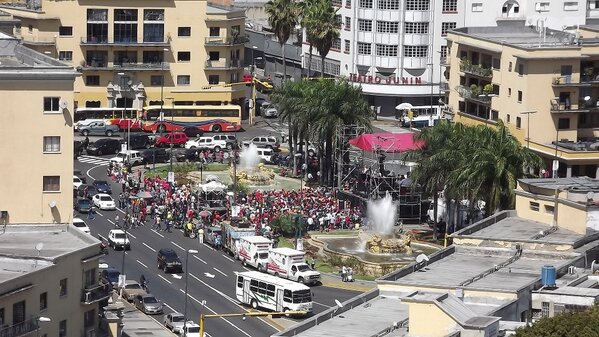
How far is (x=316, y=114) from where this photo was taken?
16775 centimetres

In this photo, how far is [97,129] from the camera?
193250 millimetres

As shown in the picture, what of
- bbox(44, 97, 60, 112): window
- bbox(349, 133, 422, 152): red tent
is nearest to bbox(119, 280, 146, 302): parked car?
bbox(44, 97, 60, 112): window

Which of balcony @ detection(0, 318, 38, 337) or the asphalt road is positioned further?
the asphalt road

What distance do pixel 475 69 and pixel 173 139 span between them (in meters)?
30.0

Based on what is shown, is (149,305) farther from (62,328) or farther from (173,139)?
(173,139)

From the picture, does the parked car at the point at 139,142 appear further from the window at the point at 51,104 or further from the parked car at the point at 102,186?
the window at the point at 51,104

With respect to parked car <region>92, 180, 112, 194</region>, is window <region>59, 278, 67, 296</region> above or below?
above

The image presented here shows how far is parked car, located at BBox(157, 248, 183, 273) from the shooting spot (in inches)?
5517

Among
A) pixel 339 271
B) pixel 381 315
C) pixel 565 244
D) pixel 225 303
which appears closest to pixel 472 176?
pixel 339 271

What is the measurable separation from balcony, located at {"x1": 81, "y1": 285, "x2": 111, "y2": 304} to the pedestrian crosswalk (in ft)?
228

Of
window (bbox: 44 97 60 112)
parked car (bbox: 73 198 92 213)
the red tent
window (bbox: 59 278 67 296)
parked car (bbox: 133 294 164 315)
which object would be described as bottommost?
parked car (bbox: 133 294 164 315)

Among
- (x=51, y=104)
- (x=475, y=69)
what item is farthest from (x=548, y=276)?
(x=475, y=69)

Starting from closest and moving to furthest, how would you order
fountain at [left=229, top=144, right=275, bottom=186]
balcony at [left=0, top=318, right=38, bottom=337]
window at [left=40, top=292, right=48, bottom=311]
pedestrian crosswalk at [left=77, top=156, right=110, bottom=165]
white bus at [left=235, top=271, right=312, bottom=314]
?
balcony at [left=0, top=318, right=38, bottom=337], window at [left=40, top=292, right=48, bottom=311], white bus at [left=235, top=271, right=312, bottom=314], fountain at [left=229, top=144, right=275, bottom=186], pedestrian crosswalk at [left=77, top=156, right=110, bottom=165]

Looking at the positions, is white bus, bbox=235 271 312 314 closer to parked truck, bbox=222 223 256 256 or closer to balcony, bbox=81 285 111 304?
parked truck, bbox=222 223 256 256
